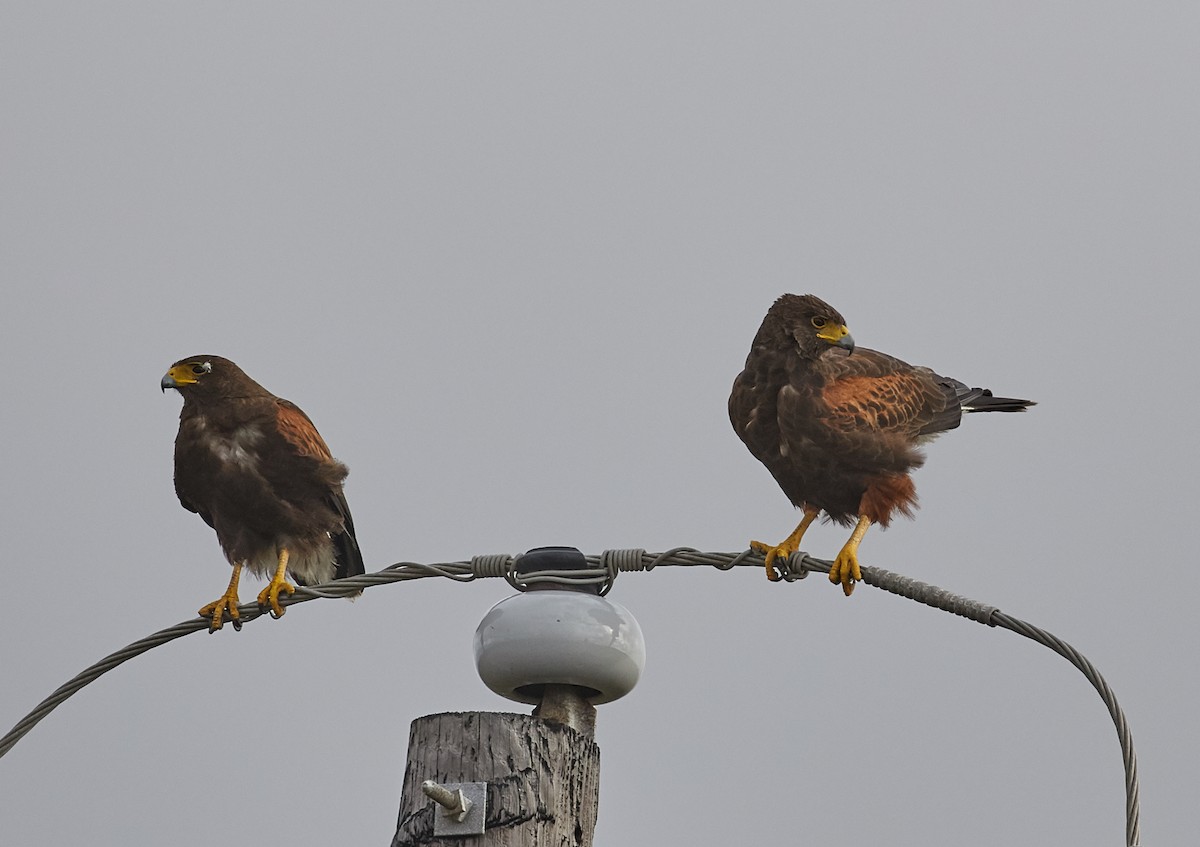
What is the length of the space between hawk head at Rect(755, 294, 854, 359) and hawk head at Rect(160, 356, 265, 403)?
105 inches

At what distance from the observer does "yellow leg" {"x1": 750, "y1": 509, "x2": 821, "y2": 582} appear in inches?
211

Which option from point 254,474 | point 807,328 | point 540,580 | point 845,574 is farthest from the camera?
point 254,474

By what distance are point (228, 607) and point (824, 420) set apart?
9.28 feet

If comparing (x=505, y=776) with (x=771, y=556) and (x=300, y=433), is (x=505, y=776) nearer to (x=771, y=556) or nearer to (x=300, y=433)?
(x=771, y=556)

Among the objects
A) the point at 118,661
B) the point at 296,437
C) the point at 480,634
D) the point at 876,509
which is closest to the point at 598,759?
the point at 480,634

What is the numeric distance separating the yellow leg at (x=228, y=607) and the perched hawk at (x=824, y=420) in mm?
2253

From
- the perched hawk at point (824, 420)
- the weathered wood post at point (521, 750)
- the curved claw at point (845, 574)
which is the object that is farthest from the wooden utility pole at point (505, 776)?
the perched hawk at point (824, 420)

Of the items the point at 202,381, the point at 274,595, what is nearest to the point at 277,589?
the point at 274,595

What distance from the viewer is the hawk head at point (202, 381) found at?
23.7ft

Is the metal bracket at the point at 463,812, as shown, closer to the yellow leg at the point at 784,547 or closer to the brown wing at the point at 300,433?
the yellow leg at the point at 784,547

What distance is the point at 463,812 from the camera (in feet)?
11.3

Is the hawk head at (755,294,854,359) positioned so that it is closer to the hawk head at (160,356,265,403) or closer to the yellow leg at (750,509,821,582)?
the yellow leg at (750,509,821,582)

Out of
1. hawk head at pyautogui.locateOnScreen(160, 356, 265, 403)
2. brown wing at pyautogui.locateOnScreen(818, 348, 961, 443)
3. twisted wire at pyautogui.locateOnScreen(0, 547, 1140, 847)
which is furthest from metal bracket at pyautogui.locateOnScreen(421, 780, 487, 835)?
hawk head at pyautogui.locateOnScreen(160, 356, 265, 403)

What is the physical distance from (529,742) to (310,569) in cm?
398
